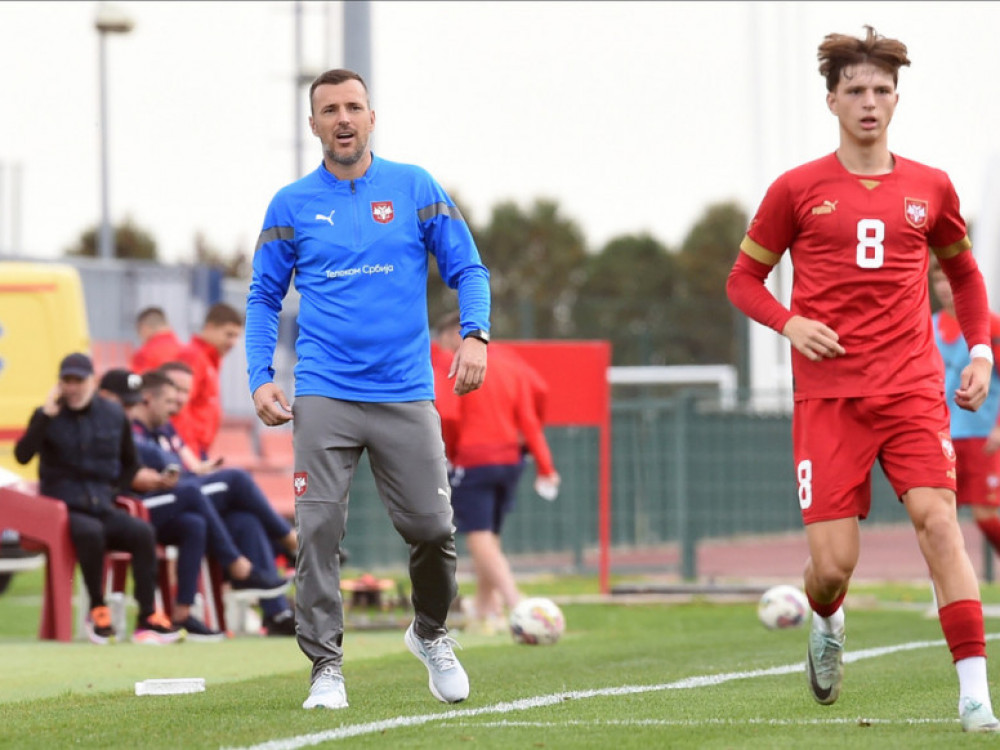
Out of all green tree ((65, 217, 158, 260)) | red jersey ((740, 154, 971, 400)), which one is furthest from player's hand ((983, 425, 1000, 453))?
green tree ((65, 217, 158, 260))

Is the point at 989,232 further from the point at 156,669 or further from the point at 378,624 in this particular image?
the point at 156,669

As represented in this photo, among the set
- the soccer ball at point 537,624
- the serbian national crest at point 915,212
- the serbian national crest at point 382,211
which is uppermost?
the serbian national crest at point 382,211

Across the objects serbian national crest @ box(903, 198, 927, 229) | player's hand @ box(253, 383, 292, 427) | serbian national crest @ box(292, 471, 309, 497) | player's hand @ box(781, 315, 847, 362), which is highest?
serbian national crest @ box(903, 198, 927, 229)

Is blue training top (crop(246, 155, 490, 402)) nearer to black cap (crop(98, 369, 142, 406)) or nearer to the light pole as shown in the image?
black cap (crop(98, 369, 142, 406))

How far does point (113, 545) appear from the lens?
452 inches

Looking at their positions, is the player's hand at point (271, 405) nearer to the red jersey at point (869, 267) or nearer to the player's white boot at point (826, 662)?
the red jersey at point (869, 267)

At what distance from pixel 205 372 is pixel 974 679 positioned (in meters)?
7.86

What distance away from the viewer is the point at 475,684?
7.95m

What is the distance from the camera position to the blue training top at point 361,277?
678 cm

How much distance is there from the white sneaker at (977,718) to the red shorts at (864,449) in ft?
2.38

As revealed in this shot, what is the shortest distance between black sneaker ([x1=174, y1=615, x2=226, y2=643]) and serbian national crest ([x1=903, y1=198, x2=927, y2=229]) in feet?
21.2

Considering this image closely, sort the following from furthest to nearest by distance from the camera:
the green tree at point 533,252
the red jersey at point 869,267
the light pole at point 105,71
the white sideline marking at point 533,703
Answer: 1. the green tree at point 533,252
2. the light pole at point 105,71
3. the red jersey at point 869,267
4. the white sideline marking at point 533,703

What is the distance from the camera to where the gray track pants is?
6.78 metres

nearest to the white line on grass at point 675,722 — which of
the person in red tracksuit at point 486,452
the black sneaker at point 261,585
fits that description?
the black sneaker at point 261,585
